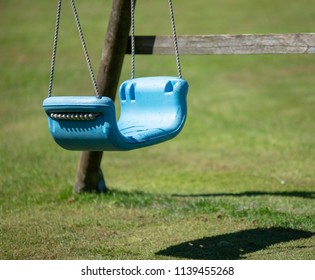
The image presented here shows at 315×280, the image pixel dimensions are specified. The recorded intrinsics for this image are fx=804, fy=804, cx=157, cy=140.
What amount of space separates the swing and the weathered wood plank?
36.8 inches

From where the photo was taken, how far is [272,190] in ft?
29.5

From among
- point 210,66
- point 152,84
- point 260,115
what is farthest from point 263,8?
point 152,84

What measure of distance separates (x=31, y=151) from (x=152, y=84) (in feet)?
17.5

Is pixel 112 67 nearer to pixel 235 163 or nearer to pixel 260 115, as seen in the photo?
pixel 235 163

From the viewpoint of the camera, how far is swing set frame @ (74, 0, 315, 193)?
745cm

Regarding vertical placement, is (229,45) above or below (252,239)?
above

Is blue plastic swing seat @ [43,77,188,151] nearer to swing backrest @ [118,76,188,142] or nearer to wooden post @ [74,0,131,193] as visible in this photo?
swing backrest @ [118,76,188,142]

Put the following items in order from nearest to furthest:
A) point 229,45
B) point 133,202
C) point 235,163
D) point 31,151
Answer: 1. point 229,45
2. point 133,202
3. point 235,163
4. point 31,151

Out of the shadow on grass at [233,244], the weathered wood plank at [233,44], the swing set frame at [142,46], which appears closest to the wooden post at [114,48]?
the swing set frame at [142,46]

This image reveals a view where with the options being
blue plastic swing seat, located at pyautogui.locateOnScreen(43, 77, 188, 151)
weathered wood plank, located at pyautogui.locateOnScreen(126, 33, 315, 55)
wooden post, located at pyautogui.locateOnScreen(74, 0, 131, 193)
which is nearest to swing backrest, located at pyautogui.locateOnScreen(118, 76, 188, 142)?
blue plastic swing seat, located at pyautogui.locateOnScreen(43, 77, 188, 151)

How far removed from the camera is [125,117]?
283 inches

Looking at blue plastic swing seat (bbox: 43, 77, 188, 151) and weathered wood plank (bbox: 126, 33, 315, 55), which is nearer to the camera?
blue plastic swing seat (bbox: 43, 77, 188, 151)

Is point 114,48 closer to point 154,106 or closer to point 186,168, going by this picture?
point 154,106

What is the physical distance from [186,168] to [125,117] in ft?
12.1
